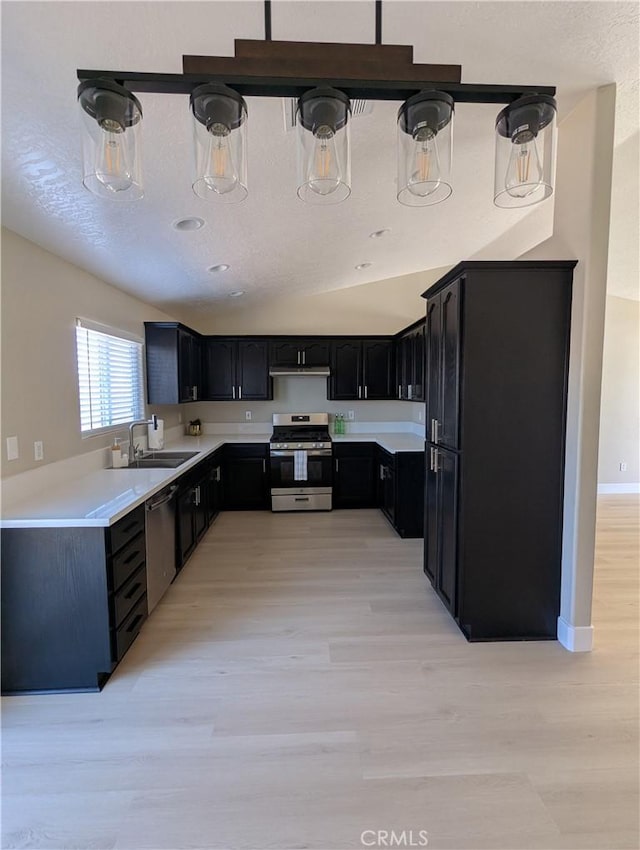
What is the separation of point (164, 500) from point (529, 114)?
2.80 m

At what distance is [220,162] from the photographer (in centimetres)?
99

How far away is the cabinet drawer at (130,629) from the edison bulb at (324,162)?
7.51 ft

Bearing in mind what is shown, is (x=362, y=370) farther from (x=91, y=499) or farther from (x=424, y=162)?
(x=424, y=162)

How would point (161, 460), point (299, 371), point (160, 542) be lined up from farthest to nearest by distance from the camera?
1. point (299, 371)
2. point (161, 460)
3. point (160, 542)

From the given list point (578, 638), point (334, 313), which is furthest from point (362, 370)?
point (578, 638)

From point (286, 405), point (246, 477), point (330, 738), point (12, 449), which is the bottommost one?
point (330, 738)

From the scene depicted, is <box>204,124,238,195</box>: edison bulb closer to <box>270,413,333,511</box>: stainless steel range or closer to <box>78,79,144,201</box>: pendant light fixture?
<box>78,79,144,201</box>: pendant light fixture

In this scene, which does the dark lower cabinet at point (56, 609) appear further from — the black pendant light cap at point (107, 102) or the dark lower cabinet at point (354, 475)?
the dark lower cabinet at point (354, 475)

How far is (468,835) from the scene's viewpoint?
1.35 m

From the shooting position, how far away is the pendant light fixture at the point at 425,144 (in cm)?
96

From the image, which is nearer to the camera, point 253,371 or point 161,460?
point 161,460

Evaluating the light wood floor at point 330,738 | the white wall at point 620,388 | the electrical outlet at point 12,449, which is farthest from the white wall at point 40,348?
the white wall at point 620,388

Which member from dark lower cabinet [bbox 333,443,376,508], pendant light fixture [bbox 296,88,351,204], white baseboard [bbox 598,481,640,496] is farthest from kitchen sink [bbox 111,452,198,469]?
white baseboard [bbox 598,481,640,496]

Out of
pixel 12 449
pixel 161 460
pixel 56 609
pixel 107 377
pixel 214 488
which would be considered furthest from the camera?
pixel 214 488
